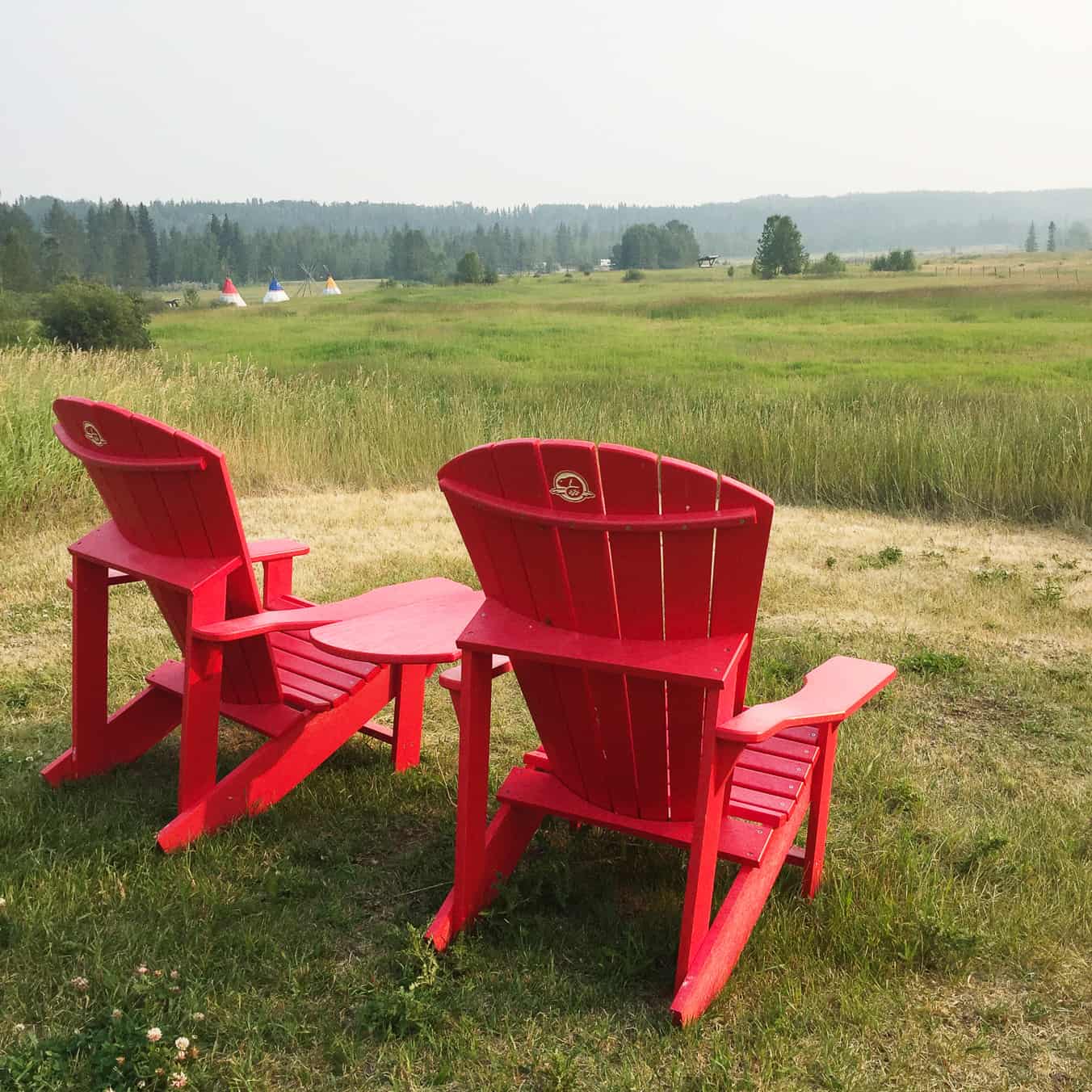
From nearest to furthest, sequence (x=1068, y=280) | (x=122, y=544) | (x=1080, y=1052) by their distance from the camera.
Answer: (x=1080, y=1052) → (x=122, y=544) → (x=1068, y=280)

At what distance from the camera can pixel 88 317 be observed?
23688mm

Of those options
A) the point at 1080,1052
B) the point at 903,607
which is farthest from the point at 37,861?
the point at 903,607

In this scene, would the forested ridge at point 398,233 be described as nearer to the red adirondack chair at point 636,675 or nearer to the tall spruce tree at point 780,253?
the tall spruce tree at point 780,253

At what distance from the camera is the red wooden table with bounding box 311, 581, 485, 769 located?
254 centimetres

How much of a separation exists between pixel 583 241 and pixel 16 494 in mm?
136105

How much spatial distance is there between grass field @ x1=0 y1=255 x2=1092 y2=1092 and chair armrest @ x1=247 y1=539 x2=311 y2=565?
2.28 feet

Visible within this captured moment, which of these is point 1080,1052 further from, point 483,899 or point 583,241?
point 583,241

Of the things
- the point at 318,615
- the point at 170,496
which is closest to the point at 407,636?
the point at 318,615

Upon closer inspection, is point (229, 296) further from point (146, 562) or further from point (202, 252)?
point (146, 562)

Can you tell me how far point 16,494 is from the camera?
6742mm

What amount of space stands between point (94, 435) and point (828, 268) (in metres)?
52.1

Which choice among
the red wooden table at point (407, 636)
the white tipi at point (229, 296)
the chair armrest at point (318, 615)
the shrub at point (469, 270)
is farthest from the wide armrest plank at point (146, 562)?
the shrub at point (469, 270)

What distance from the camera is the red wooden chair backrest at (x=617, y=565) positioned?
1.94m

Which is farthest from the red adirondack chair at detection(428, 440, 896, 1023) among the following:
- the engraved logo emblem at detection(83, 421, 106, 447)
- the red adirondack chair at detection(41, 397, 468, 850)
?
the engraved logo emblem at detection(83, 421, 106, 447)
